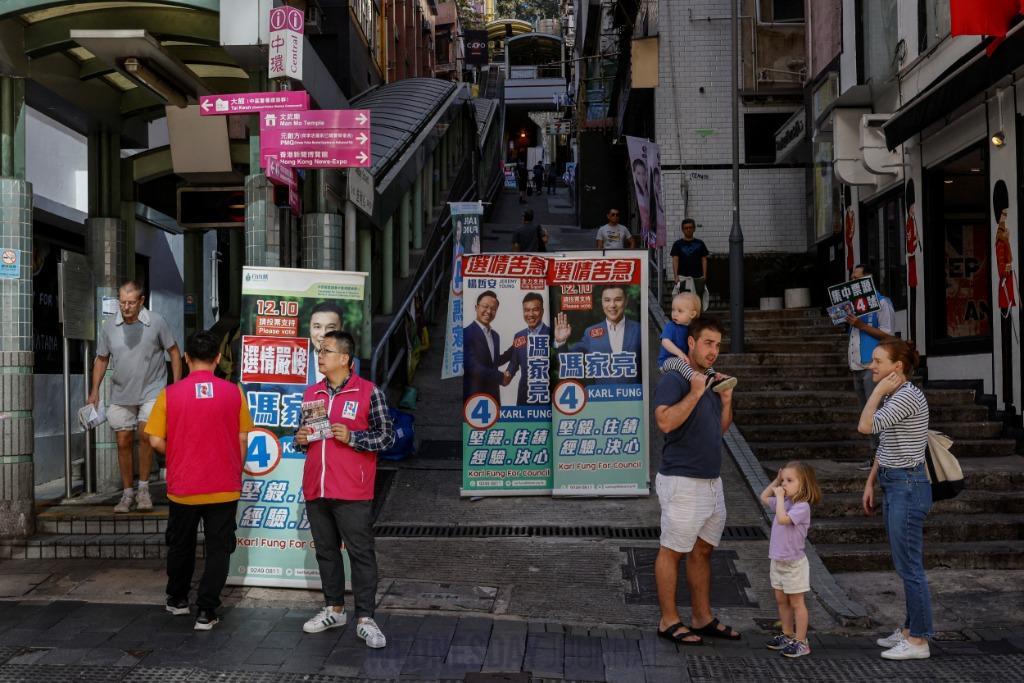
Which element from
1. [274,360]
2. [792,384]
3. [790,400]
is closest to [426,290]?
[792,384]

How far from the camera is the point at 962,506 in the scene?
8164mm

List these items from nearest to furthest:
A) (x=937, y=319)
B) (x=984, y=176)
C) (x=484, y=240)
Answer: (x=984, y=176), (x=937, y=319), (x=484, y=240)

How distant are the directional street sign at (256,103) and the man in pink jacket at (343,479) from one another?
220 cm

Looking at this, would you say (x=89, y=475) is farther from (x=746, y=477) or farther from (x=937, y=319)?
(x=937, y=319)

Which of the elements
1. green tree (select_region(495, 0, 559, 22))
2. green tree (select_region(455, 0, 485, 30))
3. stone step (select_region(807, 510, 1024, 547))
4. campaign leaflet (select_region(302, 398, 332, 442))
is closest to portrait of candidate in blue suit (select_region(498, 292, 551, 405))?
stone step (select_region(807, 510, 1024, 547))

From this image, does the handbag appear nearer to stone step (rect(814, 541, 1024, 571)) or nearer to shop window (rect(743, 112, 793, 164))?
stone step (rect(814, 541, 1024, 571))

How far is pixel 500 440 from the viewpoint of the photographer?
9094 mm

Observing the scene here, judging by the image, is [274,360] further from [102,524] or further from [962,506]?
[962,506]

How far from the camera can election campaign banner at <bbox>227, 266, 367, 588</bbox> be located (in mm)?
6750

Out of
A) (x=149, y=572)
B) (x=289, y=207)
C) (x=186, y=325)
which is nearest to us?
(x=149, y=572)

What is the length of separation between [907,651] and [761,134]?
15.6 meters

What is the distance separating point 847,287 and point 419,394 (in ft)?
17.8

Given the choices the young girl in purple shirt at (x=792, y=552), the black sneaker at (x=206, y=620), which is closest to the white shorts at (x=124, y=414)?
the black sneaker at (x=206, y=620)

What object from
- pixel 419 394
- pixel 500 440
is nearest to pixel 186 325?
pixel 419 394
